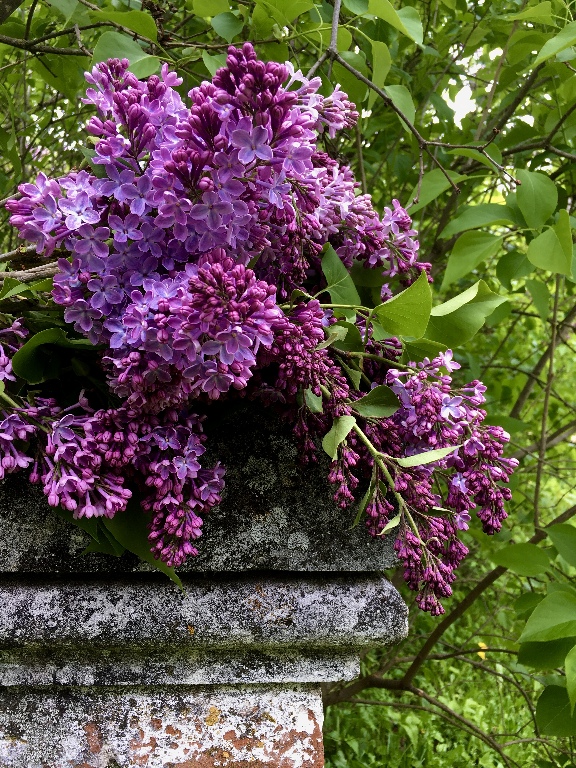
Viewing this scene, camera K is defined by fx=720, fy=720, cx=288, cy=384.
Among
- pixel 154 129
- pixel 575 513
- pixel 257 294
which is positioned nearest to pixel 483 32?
pixel 575 513

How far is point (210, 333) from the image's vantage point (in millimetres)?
604

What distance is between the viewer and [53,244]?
2.29ft

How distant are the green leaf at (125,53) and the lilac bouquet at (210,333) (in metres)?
0.22

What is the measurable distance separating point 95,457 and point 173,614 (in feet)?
0.88

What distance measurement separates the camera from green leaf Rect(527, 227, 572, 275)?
1.09 metres

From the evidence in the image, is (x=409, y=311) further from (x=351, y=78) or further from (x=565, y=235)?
(x=351, y=78)

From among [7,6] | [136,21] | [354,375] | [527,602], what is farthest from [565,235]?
[7,6]

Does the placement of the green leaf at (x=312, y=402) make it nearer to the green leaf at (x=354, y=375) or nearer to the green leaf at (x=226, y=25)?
the green leaf at (x=354, y=375)

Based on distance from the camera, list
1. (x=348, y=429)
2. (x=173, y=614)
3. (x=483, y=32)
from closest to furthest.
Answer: (x=348, y=429), (x=173, y=614), (x=483, y=32)

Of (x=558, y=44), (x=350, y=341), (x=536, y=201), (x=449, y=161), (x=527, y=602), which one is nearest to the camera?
(x=350, y=341)

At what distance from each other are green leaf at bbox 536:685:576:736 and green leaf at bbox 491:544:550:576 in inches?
8.4

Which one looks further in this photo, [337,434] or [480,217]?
[480,217]

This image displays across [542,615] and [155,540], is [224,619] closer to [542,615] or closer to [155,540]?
[155,540]

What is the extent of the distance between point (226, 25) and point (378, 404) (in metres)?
0.69
